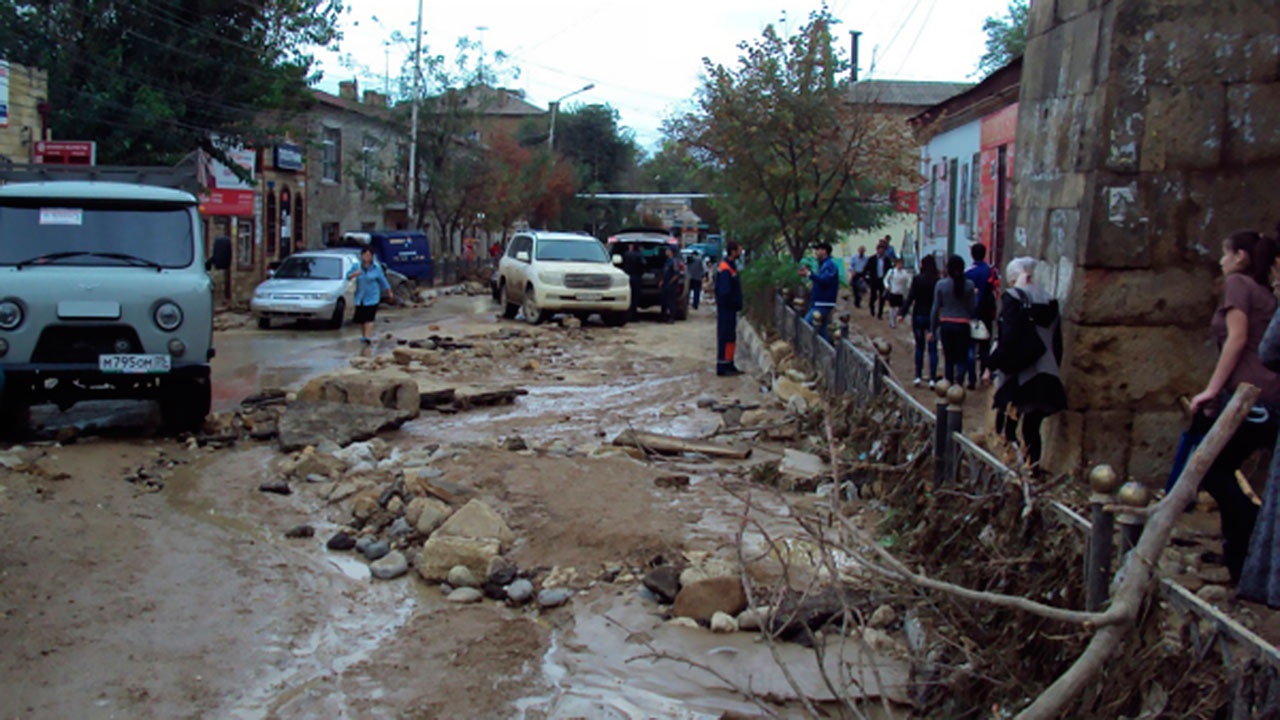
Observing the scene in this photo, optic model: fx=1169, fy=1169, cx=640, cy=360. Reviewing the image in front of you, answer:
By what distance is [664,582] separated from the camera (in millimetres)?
5773

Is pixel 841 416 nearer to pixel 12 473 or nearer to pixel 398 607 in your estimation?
pixel 398 607

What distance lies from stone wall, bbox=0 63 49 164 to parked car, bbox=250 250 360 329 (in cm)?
464

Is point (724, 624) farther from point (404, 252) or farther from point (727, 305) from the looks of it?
point (404, 252)

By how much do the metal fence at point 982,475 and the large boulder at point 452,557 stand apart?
7.92 ft

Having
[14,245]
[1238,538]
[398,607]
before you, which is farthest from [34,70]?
[1238,538]

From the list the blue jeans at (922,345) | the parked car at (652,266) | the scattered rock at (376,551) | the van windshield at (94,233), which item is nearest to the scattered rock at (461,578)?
the scattered rock at (376,551)

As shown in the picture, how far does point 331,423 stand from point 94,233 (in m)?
2.59

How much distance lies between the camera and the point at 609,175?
258 feet

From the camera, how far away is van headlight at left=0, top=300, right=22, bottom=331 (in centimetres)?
920

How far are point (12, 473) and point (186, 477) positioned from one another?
1.14m

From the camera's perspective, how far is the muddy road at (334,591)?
15.5 ft

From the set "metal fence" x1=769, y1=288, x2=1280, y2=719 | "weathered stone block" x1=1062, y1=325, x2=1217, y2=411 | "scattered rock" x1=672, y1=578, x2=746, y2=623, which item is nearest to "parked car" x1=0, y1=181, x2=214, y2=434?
"metal fence" x1=769, y1=288, x2=1280, y2=719

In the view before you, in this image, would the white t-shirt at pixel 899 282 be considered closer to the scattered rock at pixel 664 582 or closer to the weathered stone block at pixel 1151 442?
the weathered stone block at pixel 1151 442

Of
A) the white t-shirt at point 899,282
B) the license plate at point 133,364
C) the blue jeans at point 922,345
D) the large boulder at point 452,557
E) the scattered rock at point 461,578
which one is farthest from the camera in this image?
the white t-shirt at point 899,282
